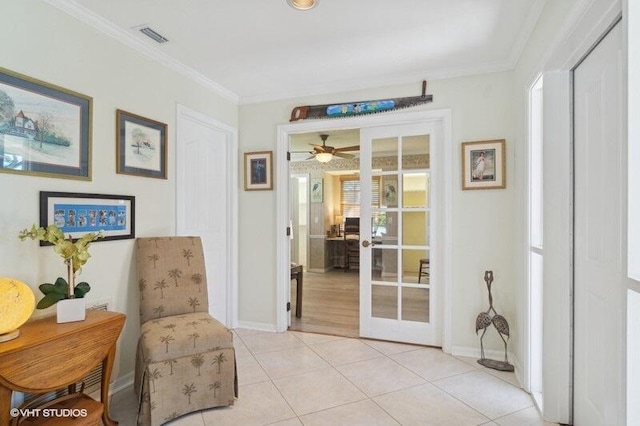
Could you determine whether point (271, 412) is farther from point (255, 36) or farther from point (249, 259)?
point (255, 36)

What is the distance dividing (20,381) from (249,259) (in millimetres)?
2329

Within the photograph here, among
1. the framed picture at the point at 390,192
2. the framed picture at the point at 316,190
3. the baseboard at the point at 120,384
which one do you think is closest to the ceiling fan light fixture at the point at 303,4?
the framed picture at the point at 390,192

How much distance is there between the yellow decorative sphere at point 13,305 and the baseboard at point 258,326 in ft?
7.53

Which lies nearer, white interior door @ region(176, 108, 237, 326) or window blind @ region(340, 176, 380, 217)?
white interior door @ region(176, 108, 237, 326)

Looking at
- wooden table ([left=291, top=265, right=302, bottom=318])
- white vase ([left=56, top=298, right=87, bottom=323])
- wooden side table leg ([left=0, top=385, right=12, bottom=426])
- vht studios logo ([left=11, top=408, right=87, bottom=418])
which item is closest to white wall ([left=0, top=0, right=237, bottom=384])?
white vase ([left=56, top=298, right=87, bottom=323])

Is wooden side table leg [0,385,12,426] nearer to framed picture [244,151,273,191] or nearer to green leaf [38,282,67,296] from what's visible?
green leaf [38,282,67,296]

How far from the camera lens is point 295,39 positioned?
2521mm

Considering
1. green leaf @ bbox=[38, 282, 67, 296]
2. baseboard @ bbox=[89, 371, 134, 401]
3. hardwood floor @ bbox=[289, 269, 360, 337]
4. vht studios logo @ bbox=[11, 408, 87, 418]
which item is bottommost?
hardwood floor @ bbox=[289, 269, 360, 337]

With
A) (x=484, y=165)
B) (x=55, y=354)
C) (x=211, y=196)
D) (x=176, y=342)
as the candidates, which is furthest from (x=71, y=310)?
(x=484, y=165)

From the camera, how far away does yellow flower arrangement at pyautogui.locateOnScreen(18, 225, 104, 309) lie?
1772 mm

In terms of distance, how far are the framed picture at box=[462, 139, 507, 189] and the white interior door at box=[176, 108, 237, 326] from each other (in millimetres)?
2264

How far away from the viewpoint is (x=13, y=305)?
4.94 feet

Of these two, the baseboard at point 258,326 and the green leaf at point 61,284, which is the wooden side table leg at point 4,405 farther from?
the baseboard at point 258,326

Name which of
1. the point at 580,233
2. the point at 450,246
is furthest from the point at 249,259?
the point at 580,233
